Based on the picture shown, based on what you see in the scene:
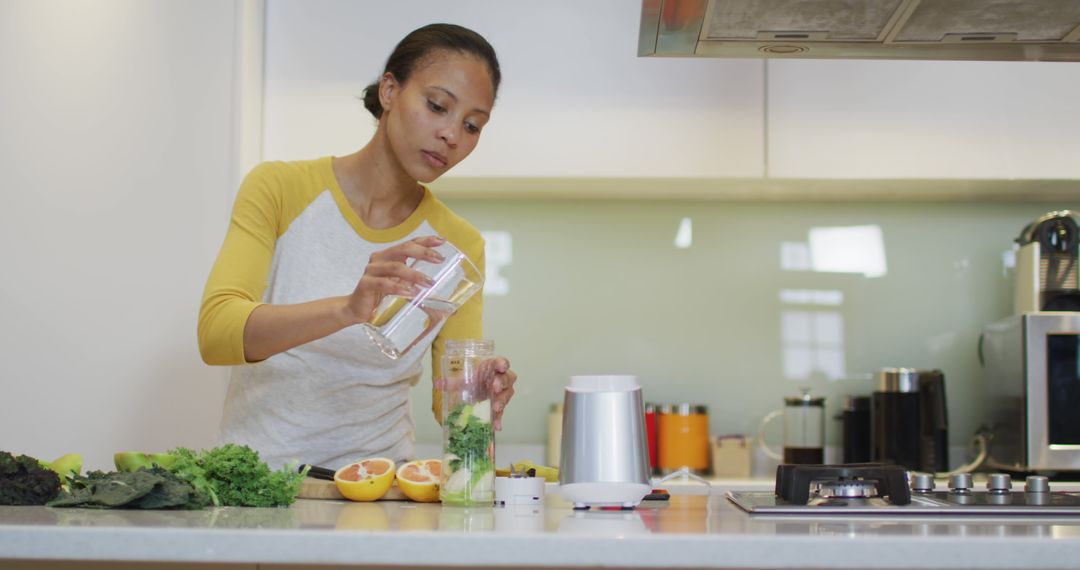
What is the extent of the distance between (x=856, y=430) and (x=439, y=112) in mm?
1689

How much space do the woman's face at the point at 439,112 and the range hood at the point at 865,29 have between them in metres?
0.27

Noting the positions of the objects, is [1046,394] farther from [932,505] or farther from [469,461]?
[469,461]

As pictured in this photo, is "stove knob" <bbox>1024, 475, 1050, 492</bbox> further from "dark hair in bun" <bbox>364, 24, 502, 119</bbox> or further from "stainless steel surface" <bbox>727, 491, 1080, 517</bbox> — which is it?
"dark hair in bun" <bbox>364, 24, 502, 119</bbox>

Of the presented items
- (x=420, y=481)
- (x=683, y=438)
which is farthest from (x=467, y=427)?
(x=683, y=438)

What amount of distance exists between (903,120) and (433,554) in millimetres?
2188

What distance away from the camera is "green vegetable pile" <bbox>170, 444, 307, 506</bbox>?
116 centimetres

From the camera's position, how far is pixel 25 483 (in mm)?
1134

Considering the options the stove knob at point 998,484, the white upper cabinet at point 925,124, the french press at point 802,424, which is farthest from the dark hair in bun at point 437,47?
the french press at point 802,424

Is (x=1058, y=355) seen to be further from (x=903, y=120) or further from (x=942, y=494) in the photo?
(x=942, y=494)

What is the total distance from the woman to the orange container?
3.81ft

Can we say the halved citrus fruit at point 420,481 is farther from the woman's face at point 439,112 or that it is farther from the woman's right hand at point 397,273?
the woman's face at point 439,112

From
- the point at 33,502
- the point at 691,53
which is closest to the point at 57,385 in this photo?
the point at 33,502

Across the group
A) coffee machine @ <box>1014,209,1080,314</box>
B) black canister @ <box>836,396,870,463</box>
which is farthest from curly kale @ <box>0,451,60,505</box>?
coffee machine @ <box>1014,209,1080,314</box>

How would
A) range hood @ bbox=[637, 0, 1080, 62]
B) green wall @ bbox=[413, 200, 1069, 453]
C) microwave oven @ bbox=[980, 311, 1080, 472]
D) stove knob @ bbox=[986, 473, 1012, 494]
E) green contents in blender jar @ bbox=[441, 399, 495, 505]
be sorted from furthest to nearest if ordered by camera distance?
green wall @ bbox=[413, 200, 1069, 453] → microwave oven @ bbox=[980, 311, 1080, 472] → range hood @ bbox=[637, 0, 1080, 62] → stove knob @ bbox=[986, 473, 1012, 494] → green contents in blender jar @ bbox=[441, 399, 495, 505]
